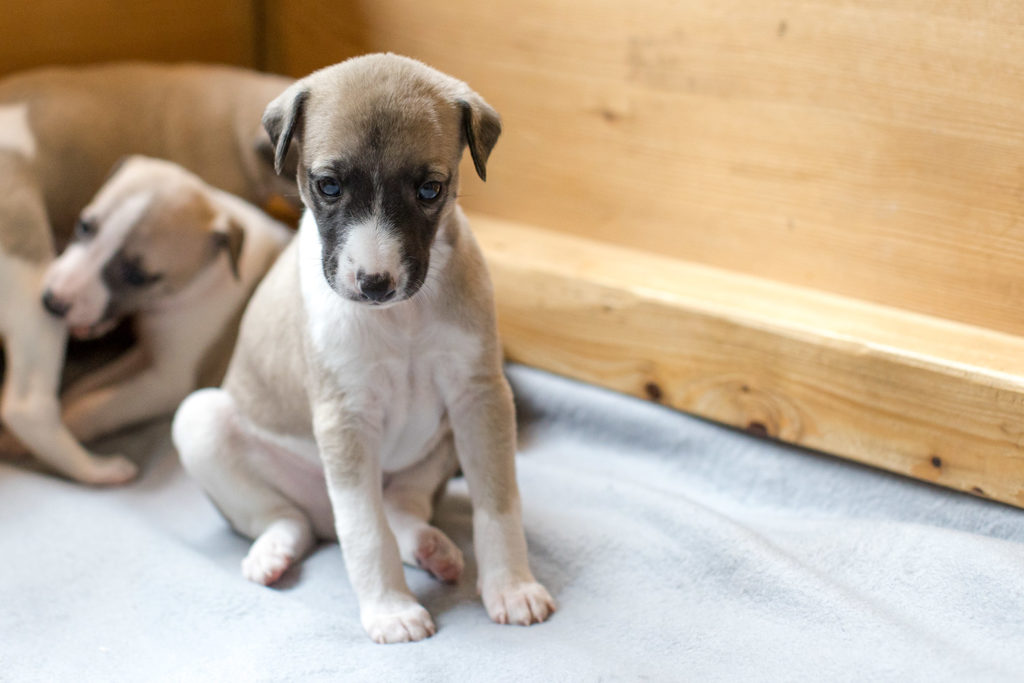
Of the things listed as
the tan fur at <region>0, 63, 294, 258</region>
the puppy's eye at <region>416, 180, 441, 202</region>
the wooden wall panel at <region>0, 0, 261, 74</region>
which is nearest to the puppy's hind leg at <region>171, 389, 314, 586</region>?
the puppy's eye at <region>416, 180, 441, 202</region>

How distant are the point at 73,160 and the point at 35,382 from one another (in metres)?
0.65

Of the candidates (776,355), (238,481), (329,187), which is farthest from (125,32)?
(776,355)

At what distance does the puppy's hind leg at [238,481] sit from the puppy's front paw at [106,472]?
0.47 meters

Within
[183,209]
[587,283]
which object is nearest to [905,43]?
[587,283]

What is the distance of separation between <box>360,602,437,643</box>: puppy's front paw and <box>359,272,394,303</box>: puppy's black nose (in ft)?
2.12

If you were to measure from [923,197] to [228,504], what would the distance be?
5.76 feet

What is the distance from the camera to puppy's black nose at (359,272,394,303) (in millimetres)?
1567

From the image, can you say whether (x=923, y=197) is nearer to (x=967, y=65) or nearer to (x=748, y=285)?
(x=967, y=65)

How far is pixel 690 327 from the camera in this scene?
243 cm

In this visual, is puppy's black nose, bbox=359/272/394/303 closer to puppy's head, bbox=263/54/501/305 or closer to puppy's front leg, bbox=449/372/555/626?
puppy's head, bbox=263/54/501/305

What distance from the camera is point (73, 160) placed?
2.75 meters

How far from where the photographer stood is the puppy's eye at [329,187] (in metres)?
1.63

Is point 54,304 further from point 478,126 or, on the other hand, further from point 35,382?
point 478,126

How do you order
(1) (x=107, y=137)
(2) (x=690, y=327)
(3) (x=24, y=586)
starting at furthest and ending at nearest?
(1) (x=107, y=137) < (2) (x=690, y=327) < (3) (x=24, y=586)
